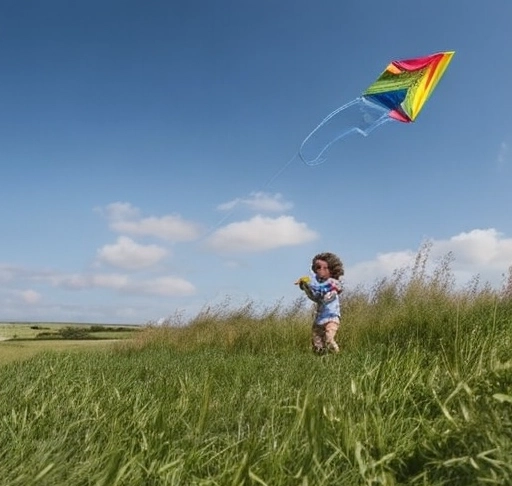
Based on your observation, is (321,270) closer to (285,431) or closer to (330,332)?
(330,332)

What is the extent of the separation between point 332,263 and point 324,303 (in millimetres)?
778

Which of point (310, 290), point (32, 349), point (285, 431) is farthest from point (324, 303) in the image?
point (32, 349)

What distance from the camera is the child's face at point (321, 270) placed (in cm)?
935

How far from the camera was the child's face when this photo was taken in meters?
9.35

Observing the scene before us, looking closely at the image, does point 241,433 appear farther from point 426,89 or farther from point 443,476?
point 426,89

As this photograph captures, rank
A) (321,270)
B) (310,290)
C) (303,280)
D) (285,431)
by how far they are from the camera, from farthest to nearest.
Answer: (321,270), (310,290), (303,280), (285,431)

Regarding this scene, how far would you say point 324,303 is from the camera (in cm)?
898

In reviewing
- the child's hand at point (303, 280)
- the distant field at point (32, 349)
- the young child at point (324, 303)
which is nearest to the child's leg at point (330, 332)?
the young child at point (324, 303)

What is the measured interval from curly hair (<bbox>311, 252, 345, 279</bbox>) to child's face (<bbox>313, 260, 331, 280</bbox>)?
55 millimetres

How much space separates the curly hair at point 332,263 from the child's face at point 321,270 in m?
0.05

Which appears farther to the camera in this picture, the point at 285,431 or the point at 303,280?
the point at 303,280

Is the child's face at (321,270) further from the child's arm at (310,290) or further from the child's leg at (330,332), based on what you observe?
the child's leg at (330,332)

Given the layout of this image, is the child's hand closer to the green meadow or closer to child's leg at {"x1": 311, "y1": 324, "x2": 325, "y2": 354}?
child's leg at {"x1": 311, "y1": 324, "x2": 325, "y2": 354}

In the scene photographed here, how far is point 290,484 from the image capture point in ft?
8.27
